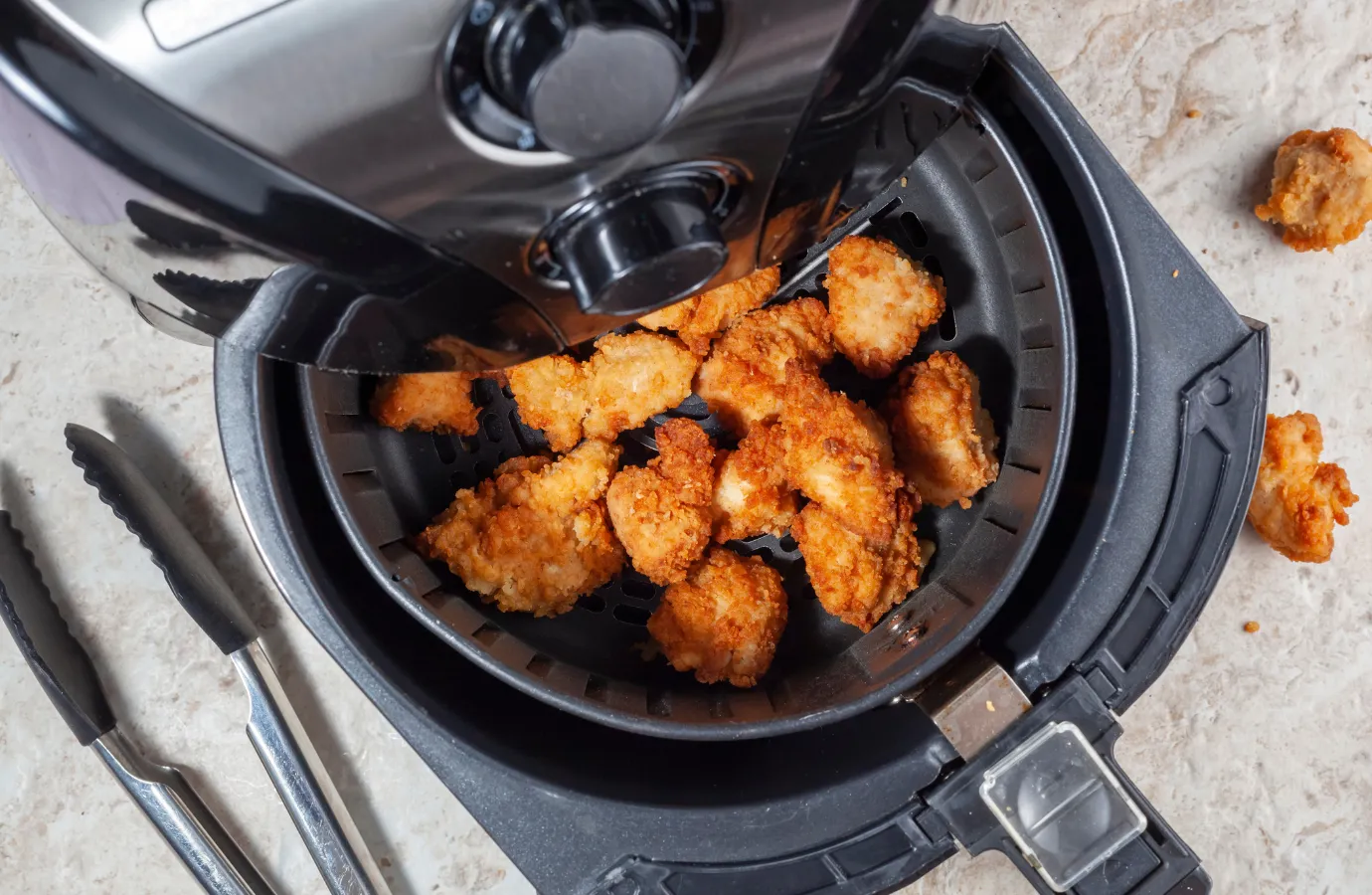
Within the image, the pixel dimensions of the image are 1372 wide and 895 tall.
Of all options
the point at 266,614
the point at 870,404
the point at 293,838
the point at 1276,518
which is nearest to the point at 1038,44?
the point at 870,404

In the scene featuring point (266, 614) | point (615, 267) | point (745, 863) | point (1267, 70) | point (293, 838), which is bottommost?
point (293, 838)

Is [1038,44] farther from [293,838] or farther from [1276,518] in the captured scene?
[293,838]

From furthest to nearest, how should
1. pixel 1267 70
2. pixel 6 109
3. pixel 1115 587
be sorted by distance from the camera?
pixel 1267 70 → pixel 1115 587 → pixel 6 109

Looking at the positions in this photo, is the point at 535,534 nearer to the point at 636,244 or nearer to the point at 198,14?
the point at 636,244

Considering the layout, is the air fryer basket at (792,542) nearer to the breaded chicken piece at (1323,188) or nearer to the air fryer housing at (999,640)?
the air fryer housing at (999,640)

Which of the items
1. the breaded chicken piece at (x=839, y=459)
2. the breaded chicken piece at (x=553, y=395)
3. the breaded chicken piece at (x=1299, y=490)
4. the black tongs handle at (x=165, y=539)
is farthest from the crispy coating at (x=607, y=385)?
the breaded chicken piece at (x=1299, y=490)

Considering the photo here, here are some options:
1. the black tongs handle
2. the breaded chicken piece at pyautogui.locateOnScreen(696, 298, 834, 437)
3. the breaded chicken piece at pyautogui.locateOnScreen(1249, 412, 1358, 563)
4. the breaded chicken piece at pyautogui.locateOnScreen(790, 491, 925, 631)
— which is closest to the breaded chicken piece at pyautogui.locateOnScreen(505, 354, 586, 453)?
the breaded chicken piece at pyautogui.locateOnScreen(696, 298, 834, 437)

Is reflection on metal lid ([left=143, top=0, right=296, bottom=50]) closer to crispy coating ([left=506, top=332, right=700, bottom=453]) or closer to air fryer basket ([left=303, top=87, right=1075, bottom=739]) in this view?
air fryer basket ([left=303, top=87, right=1075, bottom=739])
